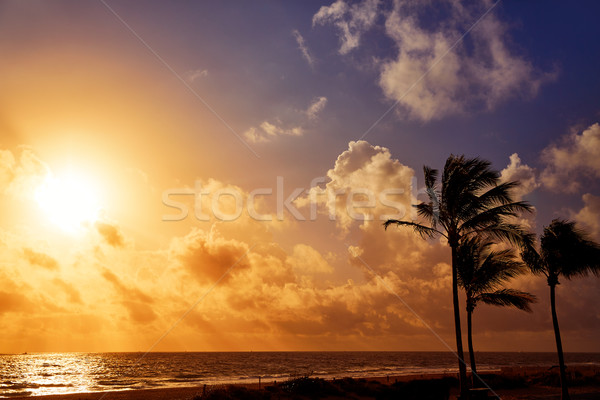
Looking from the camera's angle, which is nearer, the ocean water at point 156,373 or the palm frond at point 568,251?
the palm frond at point 568,251

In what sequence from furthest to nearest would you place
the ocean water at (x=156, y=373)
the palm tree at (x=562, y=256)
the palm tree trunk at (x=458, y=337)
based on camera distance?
the ocean water at (x=156, y=373) → the palm tree at (x=562, y=256) → the palm tree trunk at (x=458, y=337)

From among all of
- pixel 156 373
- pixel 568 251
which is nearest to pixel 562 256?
pixel 568 251

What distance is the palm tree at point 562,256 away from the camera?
2070 centimetres

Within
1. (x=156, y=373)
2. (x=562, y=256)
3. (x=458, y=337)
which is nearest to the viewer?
(x=458, y=337)

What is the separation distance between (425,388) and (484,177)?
12376mm

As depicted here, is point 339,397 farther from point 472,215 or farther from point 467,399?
point 472,215

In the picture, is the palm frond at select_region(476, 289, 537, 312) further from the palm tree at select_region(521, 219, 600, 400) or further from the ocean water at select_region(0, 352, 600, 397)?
the ocean water at select_region(0, 352, 600, 397)

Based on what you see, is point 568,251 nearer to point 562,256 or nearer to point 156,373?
point 562,256

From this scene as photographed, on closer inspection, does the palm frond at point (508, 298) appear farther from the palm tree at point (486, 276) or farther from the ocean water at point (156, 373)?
the ocean water at point (156, 373)

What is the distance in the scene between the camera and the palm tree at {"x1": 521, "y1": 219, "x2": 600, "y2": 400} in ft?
67.9

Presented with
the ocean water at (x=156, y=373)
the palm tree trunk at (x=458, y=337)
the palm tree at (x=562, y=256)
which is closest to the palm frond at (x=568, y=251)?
the palm tree at (x=562, y=256)

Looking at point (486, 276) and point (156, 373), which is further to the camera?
point (156, 373)

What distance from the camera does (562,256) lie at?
21188 millimetres

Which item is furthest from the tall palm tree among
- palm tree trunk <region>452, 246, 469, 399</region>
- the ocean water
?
the ocean water
